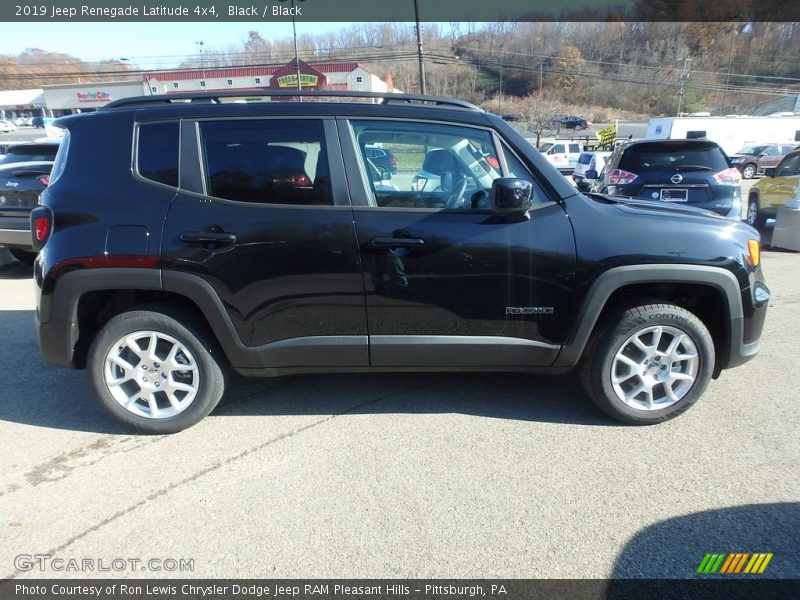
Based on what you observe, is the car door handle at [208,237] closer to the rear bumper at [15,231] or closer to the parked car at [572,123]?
the rear bumper at [15,231]

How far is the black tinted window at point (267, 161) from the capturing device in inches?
119

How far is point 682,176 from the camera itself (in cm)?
711

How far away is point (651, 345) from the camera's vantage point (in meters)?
3.17

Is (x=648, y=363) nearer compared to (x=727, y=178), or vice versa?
(x=648, y=363)

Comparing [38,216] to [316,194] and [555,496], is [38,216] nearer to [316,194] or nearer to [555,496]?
[316,194]

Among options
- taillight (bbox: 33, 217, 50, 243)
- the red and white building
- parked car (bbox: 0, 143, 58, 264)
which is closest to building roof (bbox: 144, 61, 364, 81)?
the red and white building

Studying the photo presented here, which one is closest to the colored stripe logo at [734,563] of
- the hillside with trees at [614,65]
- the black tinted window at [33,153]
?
the black tinted window at [33,153]

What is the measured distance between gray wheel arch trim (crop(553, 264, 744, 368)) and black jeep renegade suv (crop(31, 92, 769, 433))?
1 cm

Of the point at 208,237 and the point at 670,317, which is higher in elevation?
the point at 208,237

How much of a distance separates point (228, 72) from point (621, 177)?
48539 mm

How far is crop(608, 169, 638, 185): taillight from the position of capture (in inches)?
292

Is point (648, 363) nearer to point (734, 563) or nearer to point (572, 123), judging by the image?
point (734, 563)

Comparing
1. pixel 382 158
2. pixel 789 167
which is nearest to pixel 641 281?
pixel 382 158

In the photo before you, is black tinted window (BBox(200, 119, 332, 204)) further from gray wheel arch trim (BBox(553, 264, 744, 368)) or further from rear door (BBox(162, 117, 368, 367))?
gray wheel arch trim (BBox(553, 264, 744, 368))
